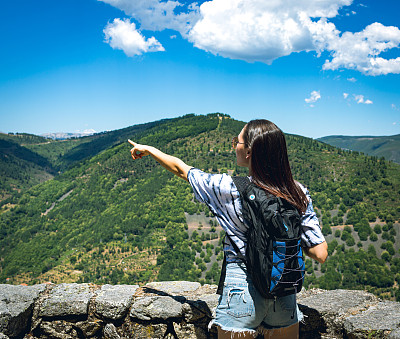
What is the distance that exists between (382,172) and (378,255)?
76.2 ft

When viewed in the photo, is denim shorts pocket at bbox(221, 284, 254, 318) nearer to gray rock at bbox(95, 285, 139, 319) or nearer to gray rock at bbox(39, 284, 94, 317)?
gray rock at bbox(95, 285, 139, 319)

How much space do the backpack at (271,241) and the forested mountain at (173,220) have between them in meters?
55.3

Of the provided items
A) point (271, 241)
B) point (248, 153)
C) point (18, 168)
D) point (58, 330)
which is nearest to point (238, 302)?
point (271, 241)

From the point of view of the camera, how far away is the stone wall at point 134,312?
3.64 m

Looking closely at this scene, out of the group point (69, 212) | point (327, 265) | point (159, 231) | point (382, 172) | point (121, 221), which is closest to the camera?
point (327, 265)

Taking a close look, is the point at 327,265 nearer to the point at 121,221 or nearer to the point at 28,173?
the point at 121,221

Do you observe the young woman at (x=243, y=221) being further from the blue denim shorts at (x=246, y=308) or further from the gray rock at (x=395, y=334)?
the gray rock at (x=395, y=334)

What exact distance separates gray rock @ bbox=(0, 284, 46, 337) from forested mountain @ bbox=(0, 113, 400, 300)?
54.2 m

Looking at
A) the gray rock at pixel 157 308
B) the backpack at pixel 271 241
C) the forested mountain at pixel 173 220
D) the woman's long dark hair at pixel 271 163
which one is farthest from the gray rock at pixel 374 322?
the forested mountain at pixel 173 220

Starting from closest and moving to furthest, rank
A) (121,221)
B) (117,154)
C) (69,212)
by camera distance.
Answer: (121,221)
(69,212)
(117,154)

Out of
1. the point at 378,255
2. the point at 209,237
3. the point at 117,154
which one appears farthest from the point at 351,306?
the point at 117,154

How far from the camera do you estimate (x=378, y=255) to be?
61.7 meters

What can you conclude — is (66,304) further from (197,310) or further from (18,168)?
(18,168)

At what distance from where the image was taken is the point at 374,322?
3.20 metres
